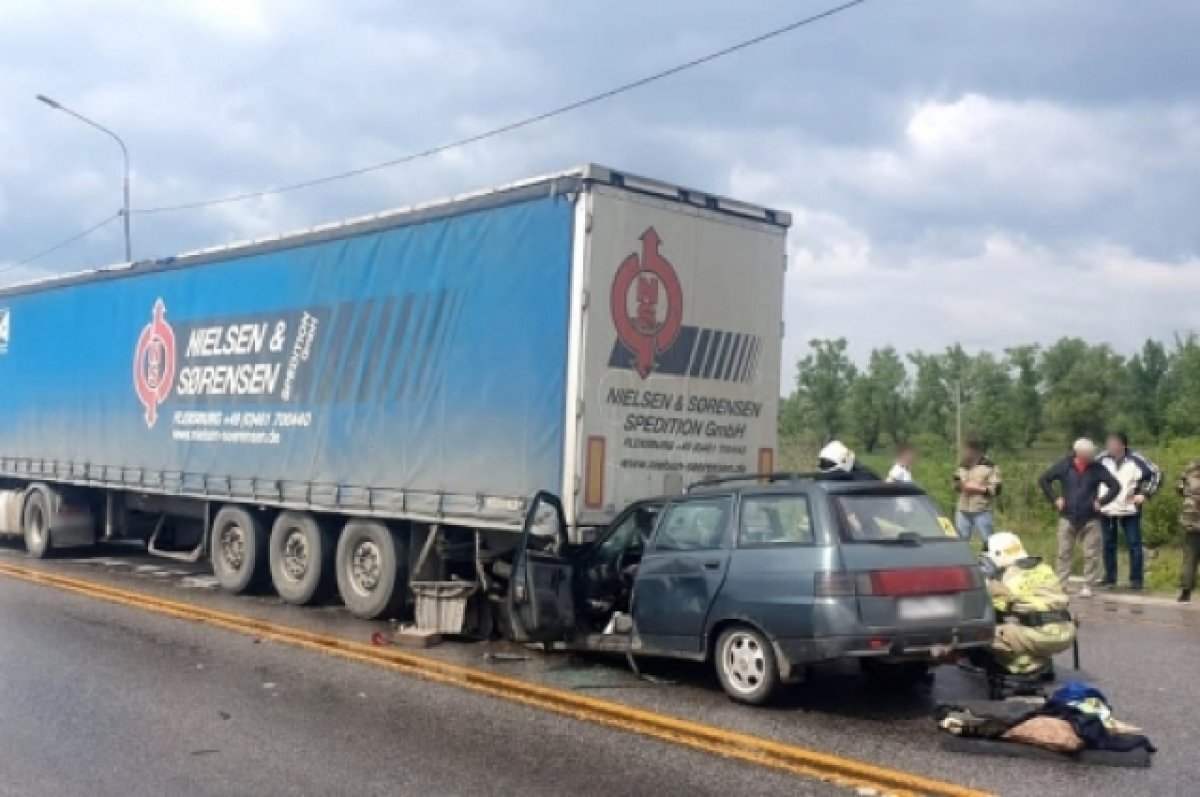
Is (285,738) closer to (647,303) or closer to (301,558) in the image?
(647,303)

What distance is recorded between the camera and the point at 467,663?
938 centimetres

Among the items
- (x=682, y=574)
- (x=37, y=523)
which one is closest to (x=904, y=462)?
(x=682, y=574)

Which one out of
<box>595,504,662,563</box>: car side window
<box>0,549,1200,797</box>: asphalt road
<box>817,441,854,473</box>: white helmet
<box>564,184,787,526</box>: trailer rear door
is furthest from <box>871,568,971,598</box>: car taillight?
<box>564,184,787,526</box>: trailer rear door

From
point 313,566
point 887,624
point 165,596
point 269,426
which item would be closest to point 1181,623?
point 887,624

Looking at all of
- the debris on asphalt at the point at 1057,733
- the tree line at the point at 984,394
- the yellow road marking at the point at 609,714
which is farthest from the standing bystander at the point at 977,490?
the tree line at the point at 984,394

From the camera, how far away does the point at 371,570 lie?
11.7m

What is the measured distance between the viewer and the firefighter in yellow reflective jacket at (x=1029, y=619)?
26.2ft

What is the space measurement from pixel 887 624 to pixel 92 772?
Answer: 175 inches

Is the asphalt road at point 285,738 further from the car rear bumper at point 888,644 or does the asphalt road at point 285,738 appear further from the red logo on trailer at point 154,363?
the red logo on trailer at point 154,363

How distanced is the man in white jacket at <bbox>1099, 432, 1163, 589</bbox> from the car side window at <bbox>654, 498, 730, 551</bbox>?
7.44 m

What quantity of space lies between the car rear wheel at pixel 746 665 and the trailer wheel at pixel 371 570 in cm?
422

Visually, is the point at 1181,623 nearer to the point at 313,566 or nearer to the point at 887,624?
the point at 887,624

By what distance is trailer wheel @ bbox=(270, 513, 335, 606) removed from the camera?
→ 12406 mm

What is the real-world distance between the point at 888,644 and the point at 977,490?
26.1 feet
